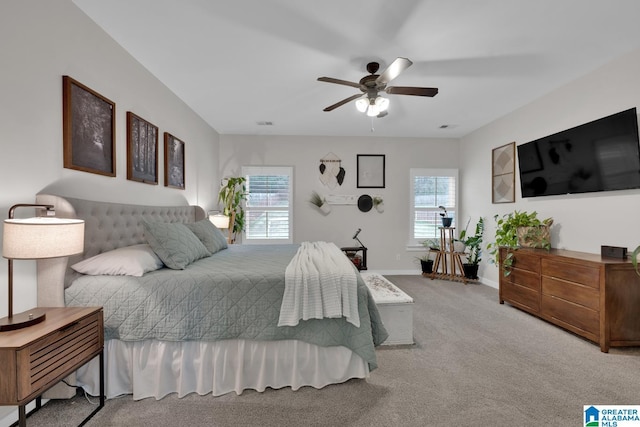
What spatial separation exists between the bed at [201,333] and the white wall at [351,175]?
11.1 feet

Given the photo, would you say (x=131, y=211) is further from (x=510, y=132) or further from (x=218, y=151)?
(x=510, y=132)

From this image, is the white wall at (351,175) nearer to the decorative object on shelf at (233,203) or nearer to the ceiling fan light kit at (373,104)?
the decorative object on shelf at (233,203)

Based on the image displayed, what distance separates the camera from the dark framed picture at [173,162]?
10.7ft

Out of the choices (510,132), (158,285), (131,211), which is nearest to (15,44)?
(131,211)

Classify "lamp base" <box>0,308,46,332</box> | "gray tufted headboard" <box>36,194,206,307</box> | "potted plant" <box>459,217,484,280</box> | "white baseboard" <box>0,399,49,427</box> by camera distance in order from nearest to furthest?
"lamp base" <box>0,308,46,332</box> < "white baseboard" <box>0,399,49,427</box> < "gray tufted headboard" <box>36,194,206,307</box> < "potted plant" <box>459,217,484,280</box>

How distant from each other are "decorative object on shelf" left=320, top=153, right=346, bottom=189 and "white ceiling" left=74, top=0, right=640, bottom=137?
5.21 feet

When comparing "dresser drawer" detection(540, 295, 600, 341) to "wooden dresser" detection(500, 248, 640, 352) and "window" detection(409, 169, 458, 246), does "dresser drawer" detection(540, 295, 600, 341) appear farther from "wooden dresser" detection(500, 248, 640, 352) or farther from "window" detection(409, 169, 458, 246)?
"window" detection(409, 169, 458, 246)

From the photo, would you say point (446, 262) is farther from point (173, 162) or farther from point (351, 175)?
point (173, 162)

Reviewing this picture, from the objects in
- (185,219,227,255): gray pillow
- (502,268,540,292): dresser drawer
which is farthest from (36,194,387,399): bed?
(502,268,540,292): dresser drawer

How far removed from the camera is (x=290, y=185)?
5.26 meters

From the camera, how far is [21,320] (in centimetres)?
140

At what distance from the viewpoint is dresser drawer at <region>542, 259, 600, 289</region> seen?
248 cm

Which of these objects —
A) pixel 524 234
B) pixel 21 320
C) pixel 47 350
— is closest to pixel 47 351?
pixel 47 350

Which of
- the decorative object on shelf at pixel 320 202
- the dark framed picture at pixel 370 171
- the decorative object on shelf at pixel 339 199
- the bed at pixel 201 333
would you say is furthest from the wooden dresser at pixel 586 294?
the decorative object on shelf at pixel 320 202
